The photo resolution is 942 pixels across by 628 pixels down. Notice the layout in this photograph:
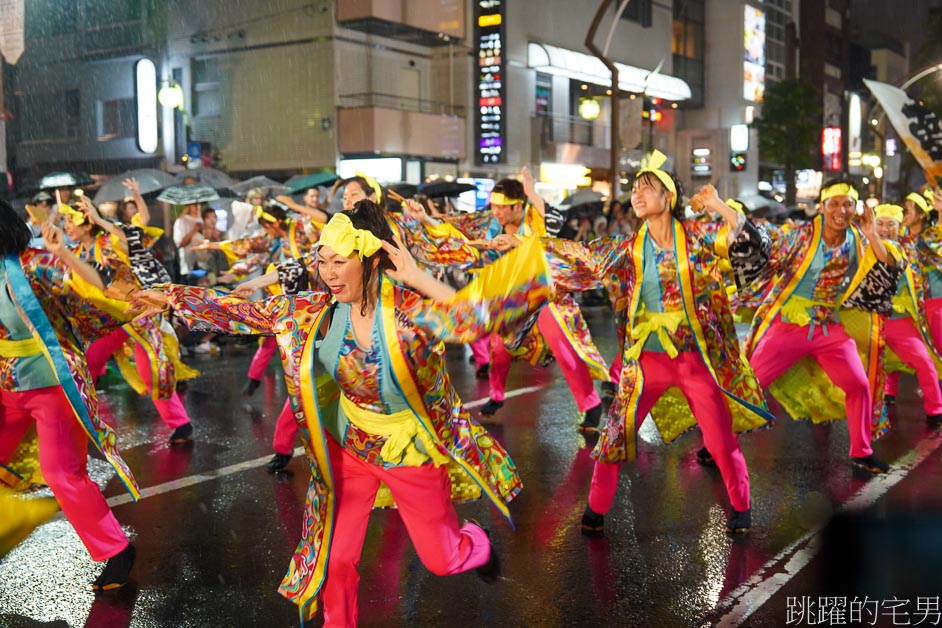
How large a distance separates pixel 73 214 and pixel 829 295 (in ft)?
15.7

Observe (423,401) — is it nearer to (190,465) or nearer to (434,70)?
(190,465)

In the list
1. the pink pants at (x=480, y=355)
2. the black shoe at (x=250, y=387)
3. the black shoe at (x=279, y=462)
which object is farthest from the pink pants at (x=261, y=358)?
the black shoe at (x=279, y=462)

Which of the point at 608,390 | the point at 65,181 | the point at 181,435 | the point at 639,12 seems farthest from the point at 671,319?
the point at 639,12

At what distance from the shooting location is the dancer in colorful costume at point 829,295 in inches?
251

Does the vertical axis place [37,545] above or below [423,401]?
below

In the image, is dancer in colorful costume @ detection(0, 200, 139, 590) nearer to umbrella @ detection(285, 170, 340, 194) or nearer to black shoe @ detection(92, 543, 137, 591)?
black shoe @ detection(92, 543, 137, 591)

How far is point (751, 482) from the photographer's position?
6559mm

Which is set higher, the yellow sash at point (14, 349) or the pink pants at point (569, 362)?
the yellow sash at point (14, 349)

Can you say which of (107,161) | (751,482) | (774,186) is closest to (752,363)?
(751,482)

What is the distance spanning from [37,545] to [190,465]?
5.65ft

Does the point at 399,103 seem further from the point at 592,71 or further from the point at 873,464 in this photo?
the point at 873,464

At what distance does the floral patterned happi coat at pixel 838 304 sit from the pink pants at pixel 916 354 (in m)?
1.03

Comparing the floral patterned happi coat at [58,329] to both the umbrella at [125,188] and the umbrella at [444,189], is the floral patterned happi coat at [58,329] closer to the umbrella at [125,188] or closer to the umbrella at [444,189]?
the umbrella at [125,188]

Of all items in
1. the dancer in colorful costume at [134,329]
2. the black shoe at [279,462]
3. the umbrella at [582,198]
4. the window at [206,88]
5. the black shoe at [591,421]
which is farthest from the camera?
the window at [206,88]
